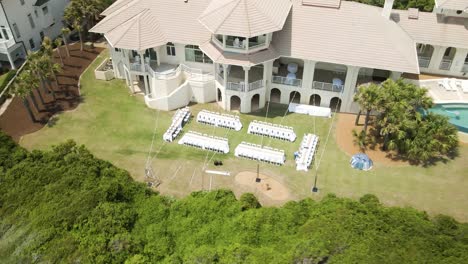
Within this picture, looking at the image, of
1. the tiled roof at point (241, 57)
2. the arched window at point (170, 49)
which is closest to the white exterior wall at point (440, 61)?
the tiled roof at point (241, 57)

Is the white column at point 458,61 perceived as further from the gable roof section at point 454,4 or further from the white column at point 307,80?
the white column at point 307,80

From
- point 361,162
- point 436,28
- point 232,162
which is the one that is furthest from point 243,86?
point 436,28

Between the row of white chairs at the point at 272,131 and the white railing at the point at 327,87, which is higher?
the white railing at the point at 327,87

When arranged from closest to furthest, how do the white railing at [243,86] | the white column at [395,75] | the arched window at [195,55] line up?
1. the white column at [395,75]
2. the white railing at [243,86]
3. the arched window at [195,55]

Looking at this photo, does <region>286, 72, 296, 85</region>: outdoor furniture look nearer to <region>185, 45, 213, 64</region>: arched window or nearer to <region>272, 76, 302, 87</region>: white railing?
<region>272, 76, 302, 87</region>: white railing

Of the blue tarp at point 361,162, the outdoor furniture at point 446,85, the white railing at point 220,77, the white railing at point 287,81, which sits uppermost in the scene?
the white railing at point 220,77

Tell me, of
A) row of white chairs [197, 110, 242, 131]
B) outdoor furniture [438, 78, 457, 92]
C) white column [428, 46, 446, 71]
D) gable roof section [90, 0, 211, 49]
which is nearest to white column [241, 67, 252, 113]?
row of white chairs [197, 110, 242, 131]

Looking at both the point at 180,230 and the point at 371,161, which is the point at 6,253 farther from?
the point at 371,161
